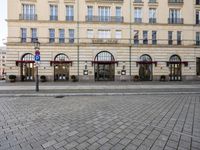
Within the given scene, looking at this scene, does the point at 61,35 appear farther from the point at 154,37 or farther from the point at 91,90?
the point at 154,37

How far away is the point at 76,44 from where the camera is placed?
27.4 m

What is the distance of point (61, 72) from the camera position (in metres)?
27.9

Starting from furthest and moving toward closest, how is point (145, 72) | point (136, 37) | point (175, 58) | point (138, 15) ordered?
point (175, 58), point (145, 72), point (138, 15), point (136, 37)

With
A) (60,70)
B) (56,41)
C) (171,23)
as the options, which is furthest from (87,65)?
(171,23)

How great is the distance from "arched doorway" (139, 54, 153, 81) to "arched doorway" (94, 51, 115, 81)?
5394 mm

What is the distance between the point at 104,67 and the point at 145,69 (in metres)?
7.82

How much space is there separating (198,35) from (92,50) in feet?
68.6

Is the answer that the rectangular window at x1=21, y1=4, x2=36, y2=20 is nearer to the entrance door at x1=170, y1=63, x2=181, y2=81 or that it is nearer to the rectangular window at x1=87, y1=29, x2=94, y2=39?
the rectangular window at x1=87, y1=29, x2=94, y2=39

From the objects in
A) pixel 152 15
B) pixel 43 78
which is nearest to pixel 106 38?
pixel 152 15

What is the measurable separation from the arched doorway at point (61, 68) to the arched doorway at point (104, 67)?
5.32 m

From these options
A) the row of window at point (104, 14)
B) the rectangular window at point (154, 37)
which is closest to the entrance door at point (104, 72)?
the row of window at point (104, 14)

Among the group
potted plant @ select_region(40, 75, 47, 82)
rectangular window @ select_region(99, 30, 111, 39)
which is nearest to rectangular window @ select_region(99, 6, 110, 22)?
rectangular window @ select_region(99, 30, 111, 39)

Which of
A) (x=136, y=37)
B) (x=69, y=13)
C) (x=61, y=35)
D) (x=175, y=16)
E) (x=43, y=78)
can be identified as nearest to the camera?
(x=43, y=78)

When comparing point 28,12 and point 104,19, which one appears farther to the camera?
point 104,19
